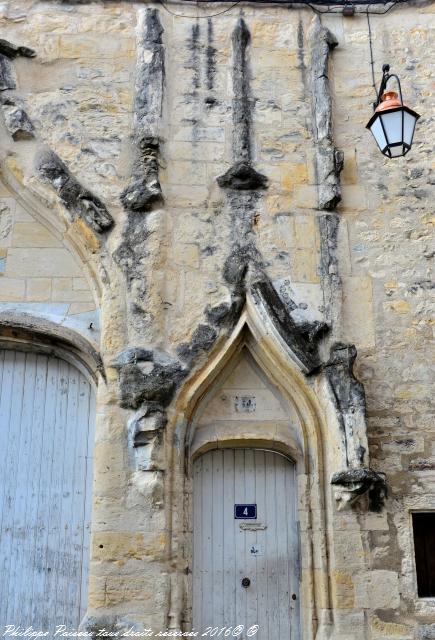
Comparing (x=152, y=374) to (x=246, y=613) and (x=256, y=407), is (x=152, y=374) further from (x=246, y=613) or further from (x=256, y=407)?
(x=246, y=613)

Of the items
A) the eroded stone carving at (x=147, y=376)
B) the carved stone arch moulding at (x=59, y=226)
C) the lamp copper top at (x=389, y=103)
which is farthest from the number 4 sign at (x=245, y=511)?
the lamp copper top at (x=389, y=103)

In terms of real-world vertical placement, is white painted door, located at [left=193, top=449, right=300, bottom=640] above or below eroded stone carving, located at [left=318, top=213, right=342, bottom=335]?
below

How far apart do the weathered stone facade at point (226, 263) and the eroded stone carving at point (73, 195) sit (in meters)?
0.02

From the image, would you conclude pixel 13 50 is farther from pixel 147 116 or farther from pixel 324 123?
pixel 324 123

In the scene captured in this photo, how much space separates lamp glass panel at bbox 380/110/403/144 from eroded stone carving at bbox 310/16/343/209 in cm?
77

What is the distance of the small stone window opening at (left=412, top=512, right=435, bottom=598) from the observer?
5.06 metres

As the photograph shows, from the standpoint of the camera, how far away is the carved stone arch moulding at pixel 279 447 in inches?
196

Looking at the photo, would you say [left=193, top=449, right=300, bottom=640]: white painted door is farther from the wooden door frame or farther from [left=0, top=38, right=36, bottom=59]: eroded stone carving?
[left=0, top=38, right=36, bottom=59]: eroded stone carving

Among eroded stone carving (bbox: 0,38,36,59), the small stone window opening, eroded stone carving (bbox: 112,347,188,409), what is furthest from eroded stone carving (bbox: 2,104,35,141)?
the small stone window opening

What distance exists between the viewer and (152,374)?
17.1 ft

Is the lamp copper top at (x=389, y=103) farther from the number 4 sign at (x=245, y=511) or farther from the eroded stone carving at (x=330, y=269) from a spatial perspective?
the number 4 sign at (x=245, y=511)

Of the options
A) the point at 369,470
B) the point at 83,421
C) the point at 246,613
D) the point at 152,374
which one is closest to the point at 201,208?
the point at 152,374

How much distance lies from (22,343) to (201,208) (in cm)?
177

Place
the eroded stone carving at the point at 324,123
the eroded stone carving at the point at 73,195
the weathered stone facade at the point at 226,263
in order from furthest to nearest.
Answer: the eroded stone carving at the point at 324,123
the eroded stone carving at the point at 73,195
the weathered stone facade at the point at 226,263
